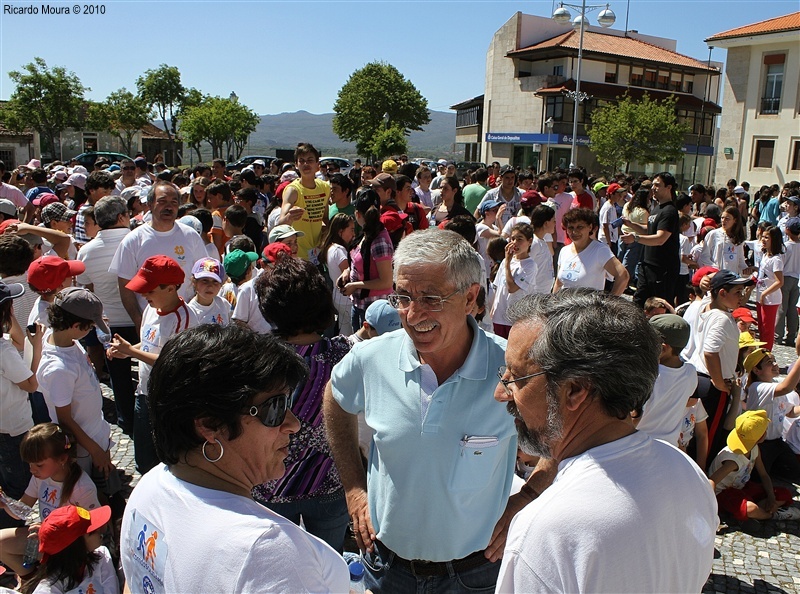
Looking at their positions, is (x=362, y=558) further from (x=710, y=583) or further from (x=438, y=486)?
(x=710, y=583)

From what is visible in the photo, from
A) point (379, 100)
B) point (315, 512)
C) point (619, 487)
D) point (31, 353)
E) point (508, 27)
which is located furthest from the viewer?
point (379, 100)

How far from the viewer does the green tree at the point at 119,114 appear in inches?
2082

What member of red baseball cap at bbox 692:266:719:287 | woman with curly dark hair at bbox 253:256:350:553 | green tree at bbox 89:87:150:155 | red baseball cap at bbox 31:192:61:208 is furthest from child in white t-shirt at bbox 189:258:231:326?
green tree at bbox 89:87:150:155

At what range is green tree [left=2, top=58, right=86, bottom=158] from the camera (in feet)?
135

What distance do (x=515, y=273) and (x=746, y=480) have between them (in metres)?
2.44

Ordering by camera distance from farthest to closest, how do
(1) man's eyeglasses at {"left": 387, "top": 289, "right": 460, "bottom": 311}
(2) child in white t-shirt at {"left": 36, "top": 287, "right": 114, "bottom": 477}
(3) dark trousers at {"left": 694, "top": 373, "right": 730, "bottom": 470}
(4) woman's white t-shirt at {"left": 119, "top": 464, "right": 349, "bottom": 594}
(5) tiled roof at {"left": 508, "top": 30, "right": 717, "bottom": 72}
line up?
(5) tiled roof at {"left": 508, "top": 30, "right": 717, "bottom": 72}
(3) dark trousers at {"left": 694, "top": 373, "right": 730, "bottom": 470}
(2) child in white t-shirt at {"left": 36, "top": 287, "right": 114, "bottom": 477}
(1) man's eyeglasses at {"left": 387, "top": 289, "right": 460, "bottom": 311}
(4) woman's white t-shirt at {"left": 119, "top": 464, "right": 349, "bottom": 594}

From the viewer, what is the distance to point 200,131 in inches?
2370

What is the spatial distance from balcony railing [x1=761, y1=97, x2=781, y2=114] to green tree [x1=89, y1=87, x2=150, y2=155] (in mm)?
46485

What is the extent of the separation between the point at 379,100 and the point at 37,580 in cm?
6621

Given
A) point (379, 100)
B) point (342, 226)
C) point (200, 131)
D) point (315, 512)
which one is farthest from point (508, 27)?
point (315, 512)

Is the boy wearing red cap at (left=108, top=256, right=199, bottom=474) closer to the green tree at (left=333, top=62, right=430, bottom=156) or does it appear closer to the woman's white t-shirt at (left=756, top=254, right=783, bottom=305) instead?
the woman's white t-shirt at (left=756, top=254, right=783, bottom=305)

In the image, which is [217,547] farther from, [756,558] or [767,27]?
[767,27]

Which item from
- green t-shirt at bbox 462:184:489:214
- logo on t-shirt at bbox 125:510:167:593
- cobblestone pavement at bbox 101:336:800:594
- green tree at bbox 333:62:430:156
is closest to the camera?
logo on t-shirt at bbox 125:510:167:593

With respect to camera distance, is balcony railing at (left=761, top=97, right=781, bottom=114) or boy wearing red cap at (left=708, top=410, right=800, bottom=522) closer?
boy wearing red cap at (left=708, top=410, right=800, bottom=522)
